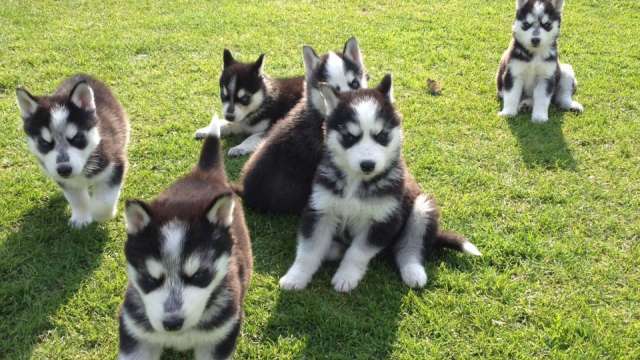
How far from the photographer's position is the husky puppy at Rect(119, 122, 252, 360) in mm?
3072

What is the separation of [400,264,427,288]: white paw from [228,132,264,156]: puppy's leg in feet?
9.62

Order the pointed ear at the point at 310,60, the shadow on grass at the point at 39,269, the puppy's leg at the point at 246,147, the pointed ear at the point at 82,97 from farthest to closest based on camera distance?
the puppy's leg at the point at 246,147, the pointed ear at the point at 310,60, the pointed ear at the point at 82,97, the shadow on grass at the point at 39,269

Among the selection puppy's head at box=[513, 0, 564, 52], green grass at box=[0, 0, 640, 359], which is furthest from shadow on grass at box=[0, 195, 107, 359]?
puppy's head at box=[513, 0, 564, 52]

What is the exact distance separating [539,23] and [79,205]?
6.21 m

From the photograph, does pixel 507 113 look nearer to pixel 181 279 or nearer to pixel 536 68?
pixel 536 68

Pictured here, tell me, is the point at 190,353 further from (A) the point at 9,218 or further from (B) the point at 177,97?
(B) the point at 177,97

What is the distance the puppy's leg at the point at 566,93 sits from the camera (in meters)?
8.02

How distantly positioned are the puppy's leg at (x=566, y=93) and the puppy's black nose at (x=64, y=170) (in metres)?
6.46

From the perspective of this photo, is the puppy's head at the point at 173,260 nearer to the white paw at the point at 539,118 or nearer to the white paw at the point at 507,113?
the white paw at the point at 507,113

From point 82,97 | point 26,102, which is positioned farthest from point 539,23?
point 26,102

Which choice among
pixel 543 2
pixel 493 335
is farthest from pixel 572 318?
pixel 543 2

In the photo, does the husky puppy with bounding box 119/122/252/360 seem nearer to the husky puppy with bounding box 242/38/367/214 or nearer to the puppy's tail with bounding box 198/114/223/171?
the puppy's tail with bounding box 198/114/223/171

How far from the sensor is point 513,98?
7.96 m

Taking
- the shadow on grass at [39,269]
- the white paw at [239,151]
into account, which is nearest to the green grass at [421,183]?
the shadow on grass at [39,269]
